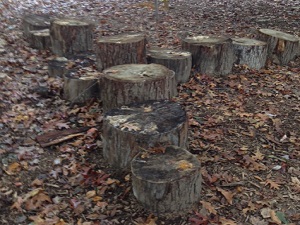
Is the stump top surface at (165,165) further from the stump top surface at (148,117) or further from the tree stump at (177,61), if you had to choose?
the tree stump at (177,61)

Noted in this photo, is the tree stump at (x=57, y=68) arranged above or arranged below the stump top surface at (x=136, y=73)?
below

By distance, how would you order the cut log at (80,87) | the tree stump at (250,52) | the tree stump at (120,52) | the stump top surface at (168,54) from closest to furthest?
1. the cut log at (80,87)
2. the tree stump at (120,52)
3. the stump top surface at (168,54)
4. the tree stump at (250,52)

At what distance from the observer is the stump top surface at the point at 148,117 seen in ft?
12.6

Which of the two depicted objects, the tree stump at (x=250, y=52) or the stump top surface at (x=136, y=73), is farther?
the tree stump at (x=250, y=52)

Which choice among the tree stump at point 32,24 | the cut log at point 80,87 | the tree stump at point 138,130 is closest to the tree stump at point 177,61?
the cut log at point 80,87

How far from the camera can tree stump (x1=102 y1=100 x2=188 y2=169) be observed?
376cm

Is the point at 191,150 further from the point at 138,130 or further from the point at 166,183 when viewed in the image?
the point at 166,183

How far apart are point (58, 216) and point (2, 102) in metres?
2.39

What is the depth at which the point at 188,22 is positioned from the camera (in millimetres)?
10711

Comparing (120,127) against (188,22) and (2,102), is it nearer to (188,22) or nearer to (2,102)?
(2,102)

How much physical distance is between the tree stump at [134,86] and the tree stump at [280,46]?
11.0ft

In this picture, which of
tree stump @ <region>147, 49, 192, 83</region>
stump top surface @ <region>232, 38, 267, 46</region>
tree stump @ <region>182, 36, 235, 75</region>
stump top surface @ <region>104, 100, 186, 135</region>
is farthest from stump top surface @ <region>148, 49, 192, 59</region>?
stump top surface @ <region>104, 100, 186, 135</region>

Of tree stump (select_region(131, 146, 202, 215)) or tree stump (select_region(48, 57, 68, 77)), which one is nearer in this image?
tree stump (select_region(131, 146, 202, 215))

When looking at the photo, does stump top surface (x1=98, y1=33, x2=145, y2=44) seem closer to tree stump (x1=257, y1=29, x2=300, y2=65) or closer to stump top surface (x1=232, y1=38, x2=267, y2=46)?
stump top surface (x1=232, y1=38, x2=267, y2=46)
